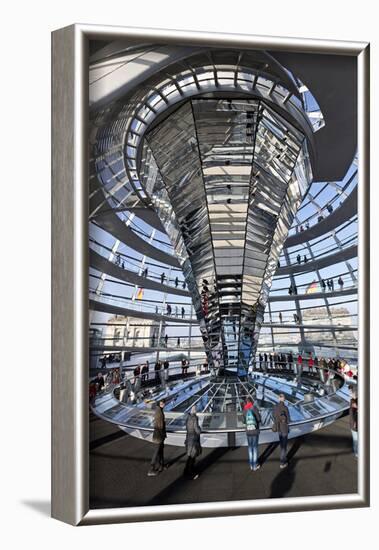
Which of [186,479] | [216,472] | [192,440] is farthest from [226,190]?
[186,479]

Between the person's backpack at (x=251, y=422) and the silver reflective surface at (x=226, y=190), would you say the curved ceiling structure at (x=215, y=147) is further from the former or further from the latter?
the person's backpack at (x=251, y=422)

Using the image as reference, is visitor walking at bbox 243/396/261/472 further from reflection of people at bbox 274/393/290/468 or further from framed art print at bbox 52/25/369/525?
reflection of people at bbox 274/393/290/468

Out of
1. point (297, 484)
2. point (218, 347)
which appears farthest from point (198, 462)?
point (218, 347)

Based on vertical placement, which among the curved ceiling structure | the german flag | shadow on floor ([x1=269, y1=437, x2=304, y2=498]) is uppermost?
the curved ceiling structure

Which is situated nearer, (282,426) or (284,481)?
(284,481)

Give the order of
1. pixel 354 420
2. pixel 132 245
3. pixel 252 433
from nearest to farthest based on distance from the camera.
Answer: pixel 354 420
pixel 252 433
pixel 132 245

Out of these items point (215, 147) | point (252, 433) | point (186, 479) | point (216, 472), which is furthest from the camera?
point (215, 147)

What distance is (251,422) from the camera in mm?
8328

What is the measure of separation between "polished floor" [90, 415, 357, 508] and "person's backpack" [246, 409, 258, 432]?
0.94 ft

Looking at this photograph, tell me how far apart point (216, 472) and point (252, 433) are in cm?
91

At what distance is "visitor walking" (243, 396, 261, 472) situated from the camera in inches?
306

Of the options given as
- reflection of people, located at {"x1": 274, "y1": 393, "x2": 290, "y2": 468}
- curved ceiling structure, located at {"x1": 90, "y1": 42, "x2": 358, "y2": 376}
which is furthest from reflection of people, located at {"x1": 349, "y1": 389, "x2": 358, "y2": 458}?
reflection of people, located at {"x1": 274, "y1": 393, "x2": 290, "y2": 468}

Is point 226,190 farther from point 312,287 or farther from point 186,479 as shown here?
point 186,479
